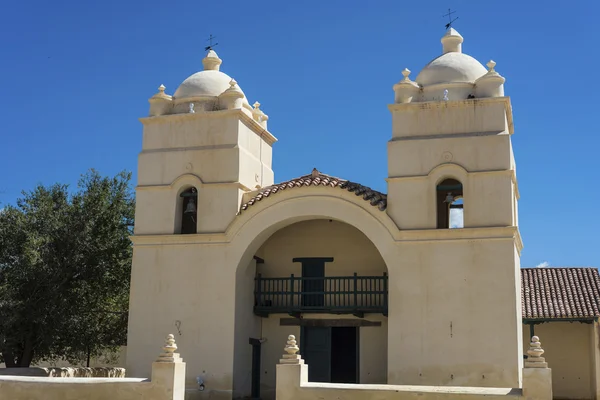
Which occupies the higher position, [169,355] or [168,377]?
[169,355]

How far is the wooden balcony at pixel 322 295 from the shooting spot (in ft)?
74.6

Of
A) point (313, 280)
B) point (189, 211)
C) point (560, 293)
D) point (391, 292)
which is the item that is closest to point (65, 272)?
point (189, 211)

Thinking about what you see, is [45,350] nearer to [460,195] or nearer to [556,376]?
[460,195]

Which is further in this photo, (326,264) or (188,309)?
(326,264)

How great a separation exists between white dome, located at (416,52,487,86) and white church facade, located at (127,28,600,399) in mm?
57

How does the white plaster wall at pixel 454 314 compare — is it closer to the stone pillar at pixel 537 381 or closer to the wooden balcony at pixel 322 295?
the wooden balcony at pixel 322 295

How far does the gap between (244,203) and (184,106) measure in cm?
369

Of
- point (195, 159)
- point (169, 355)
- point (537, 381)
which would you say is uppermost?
point (195, 159)

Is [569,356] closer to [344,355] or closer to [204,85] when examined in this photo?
[344,355]

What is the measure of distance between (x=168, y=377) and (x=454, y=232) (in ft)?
27.5

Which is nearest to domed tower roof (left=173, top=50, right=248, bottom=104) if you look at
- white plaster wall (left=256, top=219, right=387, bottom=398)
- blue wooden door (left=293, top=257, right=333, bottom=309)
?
white plaster wall (left=256, top=219, right=387, bottom=398)

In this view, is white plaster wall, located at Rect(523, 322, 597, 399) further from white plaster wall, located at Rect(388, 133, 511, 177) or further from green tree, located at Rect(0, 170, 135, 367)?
green tree, located at Rect(0, 170, 135, 367)

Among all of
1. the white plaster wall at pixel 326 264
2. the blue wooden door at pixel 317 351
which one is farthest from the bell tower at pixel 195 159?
the blue wooden door at pixel 317 351

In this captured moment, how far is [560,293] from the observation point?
26719mm
